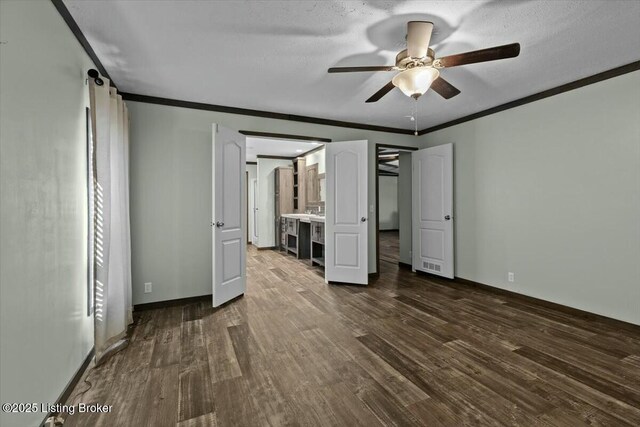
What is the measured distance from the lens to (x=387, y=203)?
1251 centimetres

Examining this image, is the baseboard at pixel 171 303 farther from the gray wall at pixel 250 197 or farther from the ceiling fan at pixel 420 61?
the gray wall at pixel 250 197

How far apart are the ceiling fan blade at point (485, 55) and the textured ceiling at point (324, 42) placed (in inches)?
12.3

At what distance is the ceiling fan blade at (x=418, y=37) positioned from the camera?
6.68 ft

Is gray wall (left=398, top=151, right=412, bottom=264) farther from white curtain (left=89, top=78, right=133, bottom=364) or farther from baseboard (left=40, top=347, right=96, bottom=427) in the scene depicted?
baseboard (left=40, top=347, right=96, bottom=427)

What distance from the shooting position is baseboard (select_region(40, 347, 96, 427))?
1.73 metres

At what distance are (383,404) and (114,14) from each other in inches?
123

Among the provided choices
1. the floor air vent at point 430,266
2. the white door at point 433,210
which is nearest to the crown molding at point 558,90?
the white door at point 433,210

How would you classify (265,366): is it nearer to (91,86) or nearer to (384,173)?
(91,86)

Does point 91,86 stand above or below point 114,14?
below

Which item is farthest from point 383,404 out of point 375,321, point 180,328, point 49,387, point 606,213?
point 606,213

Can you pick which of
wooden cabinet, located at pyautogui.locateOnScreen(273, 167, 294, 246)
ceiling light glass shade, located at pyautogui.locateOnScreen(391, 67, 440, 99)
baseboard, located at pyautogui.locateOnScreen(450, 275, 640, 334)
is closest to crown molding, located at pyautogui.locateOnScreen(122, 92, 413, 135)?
ceiling light glass shade, located at pyautogui.locateOnScreen(391, 67, 440, 99)

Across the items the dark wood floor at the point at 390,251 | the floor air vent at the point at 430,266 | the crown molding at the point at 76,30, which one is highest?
the crown molding at the point at 76,30

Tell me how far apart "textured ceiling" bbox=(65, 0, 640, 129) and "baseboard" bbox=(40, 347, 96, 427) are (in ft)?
8.13

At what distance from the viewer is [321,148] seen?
637cm
